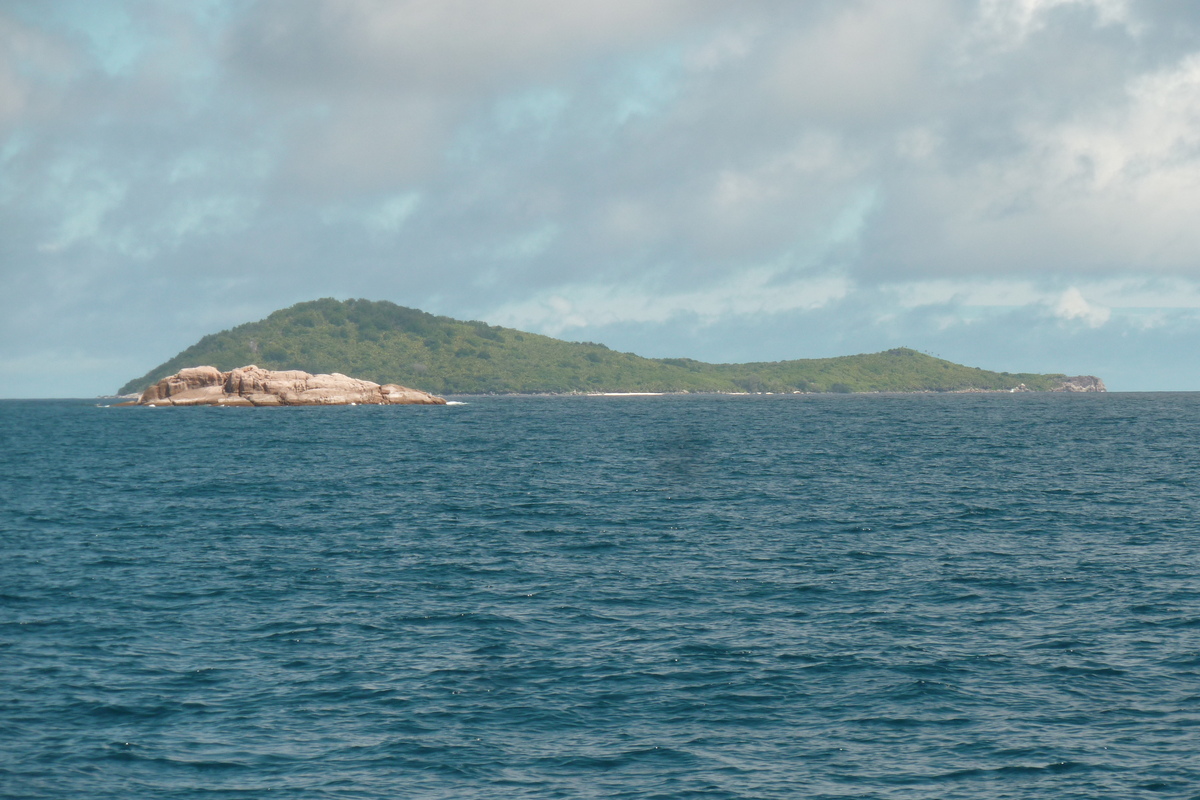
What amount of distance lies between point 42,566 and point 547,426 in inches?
4405

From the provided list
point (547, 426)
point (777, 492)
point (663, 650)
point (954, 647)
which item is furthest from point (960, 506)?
point (547, 426)

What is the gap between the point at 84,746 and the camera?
22391 millimetres

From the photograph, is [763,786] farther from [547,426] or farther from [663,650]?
[547,426]

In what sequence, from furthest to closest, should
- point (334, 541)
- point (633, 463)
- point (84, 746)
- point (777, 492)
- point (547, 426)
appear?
point (547, 426) < point (633, 463) < point (777, 492) < point (334, 541) < point (84, 746)

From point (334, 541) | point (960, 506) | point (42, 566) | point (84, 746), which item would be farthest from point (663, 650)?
point (960, 506)

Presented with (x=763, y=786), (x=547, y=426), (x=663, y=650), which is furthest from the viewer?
(x=547, y=426)

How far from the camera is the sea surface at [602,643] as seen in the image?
21344mm

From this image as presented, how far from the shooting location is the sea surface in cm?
2134

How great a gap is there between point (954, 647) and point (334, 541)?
97.5 ft

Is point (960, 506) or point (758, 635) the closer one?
point (758, 635)

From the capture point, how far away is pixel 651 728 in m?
23.5

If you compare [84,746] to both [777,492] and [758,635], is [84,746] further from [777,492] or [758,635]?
[777,492]

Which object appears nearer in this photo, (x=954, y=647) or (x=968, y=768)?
(x=968, y=768)

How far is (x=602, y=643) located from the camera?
2995 centimetres
